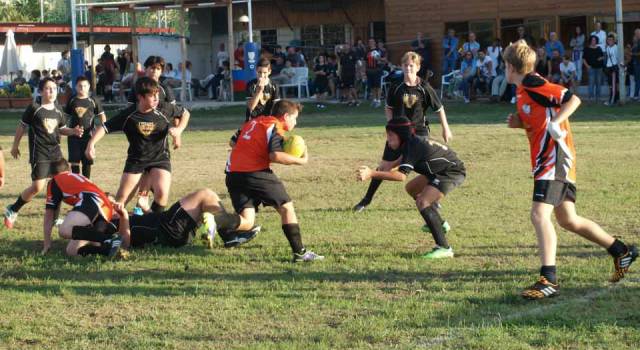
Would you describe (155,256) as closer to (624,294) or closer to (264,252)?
(264,252)

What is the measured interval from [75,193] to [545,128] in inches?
183

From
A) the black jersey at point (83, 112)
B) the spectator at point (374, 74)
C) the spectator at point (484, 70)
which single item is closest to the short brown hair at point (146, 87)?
the black jersey at point (83, 112)

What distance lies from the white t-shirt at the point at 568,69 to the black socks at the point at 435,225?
19.3 metres

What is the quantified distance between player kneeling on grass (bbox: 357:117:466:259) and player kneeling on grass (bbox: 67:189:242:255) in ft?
5.24

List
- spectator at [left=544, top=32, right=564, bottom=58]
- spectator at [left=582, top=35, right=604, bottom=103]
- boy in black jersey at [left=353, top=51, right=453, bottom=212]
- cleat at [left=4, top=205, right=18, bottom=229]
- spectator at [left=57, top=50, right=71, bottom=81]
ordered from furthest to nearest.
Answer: spectator at [left=57, top=50, right=71, bottom=81]
spectator at [left=544, top=32, right=564, bottom=58]
spectator at [left=582, top=35, right=604, bottom=103]
boy in black jersey at [left=353, top=51, right=453, bottom=212]
cleat at [left=4, top=205, right=18, bottom=229]

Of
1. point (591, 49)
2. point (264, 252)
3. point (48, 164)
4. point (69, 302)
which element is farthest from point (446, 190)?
point (591, 49)

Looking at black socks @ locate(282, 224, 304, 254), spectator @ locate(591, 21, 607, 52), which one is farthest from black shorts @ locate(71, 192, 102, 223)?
Result: spectator @ locate(591, 21, 607, 52)

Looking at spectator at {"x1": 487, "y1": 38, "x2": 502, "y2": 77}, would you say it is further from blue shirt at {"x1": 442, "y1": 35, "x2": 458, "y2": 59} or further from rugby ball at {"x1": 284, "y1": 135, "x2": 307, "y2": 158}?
rugby ball at {"x1": 284, "y1": 135, "x2": 307, "y2": 158}

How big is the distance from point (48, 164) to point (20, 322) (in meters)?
4.77

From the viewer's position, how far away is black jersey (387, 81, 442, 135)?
36.0 feet

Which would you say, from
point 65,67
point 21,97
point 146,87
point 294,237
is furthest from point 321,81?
point 294,237

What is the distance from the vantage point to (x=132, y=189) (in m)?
10.3

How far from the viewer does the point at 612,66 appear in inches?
1034

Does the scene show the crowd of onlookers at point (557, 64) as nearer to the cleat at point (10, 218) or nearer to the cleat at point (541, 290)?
the cleat at point (10, 218)
